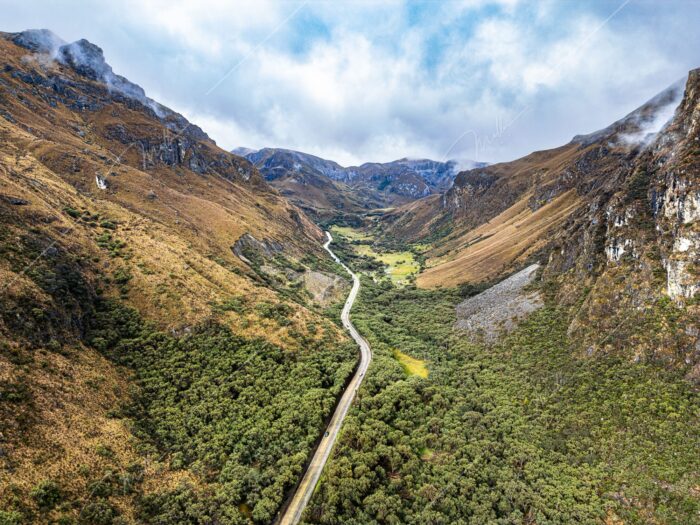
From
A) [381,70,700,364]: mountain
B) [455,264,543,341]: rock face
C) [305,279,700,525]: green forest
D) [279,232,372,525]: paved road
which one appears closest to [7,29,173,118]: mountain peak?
[279,232,372,525]: paved road

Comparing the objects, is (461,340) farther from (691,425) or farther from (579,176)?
(579,176)

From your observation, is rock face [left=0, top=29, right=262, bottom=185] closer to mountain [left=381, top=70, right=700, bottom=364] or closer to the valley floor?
the valley floor

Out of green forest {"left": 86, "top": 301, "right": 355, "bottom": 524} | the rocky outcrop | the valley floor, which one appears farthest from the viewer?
the rocky outcrop

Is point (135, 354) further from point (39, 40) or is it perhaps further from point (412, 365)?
point (39, 40)

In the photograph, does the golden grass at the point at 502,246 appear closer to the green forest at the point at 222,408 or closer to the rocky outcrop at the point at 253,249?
the rocky outcrop at the point at 253,249

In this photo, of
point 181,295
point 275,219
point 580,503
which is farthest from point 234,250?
point 580,503

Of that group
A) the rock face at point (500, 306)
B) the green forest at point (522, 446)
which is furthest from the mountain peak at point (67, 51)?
the green forest at point (522, 446)
